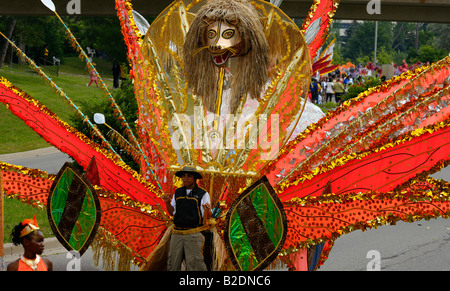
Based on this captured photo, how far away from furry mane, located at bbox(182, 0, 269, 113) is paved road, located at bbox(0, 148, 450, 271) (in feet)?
10.5

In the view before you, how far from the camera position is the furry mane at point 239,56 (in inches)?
189

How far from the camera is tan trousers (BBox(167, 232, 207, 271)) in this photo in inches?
175

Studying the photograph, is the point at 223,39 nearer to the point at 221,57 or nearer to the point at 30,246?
the point at 221,57

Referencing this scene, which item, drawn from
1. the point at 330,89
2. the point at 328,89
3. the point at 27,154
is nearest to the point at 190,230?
the point at 27,154

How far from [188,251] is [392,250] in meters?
5.53

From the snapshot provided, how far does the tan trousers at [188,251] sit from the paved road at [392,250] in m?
3.15

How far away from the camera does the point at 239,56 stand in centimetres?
492

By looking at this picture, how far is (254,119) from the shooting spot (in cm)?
487

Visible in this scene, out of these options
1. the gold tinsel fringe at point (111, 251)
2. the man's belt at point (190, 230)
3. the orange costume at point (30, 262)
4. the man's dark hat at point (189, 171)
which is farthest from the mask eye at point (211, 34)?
the orange costume at point (30, 262)

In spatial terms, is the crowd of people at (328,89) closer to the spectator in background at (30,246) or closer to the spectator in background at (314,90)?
the spectator in background at (314,90)
